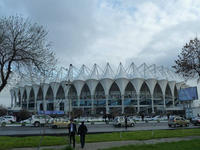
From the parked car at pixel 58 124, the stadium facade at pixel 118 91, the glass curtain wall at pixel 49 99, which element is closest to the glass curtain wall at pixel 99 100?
the stadium facade at pixel 118 91

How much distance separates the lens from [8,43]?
1466 centimetres

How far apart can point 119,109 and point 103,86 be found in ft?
38.6

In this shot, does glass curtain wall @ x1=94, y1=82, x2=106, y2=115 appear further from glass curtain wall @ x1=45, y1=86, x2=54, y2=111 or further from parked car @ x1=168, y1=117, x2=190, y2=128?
parked car @ x1=168, y1=117, x2=190, y2=128

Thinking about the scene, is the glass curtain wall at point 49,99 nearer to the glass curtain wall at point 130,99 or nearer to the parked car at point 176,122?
the glass curtain wall at point 130,99

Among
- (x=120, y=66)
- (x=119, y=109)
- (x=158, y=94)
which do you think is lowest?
(x=119, y=109)

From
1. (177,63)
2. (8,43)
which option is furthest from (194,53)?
(8,43)

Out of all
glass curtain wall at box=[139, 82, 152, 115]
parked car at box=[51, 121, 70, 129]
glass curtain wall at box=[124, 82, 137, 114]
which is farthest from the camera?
glass curtain wall at box=[139, 82, 152, 115]

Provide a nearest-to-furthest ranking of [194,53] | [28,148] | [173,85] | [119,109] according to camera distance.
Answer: [28,148]
[194,53]
[119,109]
[173,85]

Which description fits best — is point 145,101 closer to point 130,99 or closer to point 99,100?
point 130,99

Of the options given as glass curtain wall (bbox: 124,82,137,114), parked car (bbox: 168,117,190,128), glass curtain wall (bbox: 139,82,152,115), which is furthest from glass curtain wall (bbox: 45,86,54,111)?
parked car (bbox: 168,117,190,128)

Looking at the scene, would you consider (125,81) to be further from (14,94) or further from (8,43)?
(8,43)

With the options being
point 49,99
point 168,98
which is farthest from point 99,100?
point 168,98

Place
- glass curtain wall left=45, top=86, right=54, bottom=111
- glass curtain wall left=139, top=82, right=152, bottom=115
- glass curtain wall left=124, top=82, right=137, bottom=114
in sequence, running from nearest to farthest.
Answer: glass curtain wall left=124, top=82, right=137, bottom=114, glass curtain wall left=139, top=82, right=152, bottom=115, glass curtain wall left=45, top=86, right=54, bottom=111

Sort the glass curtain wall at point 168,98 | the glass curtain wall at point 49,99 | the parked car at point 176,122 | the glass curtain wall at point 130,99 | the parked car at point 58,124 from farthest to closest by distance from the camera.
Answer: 1. the glass curtain wall at point 168,98
2. the glass curtain wall at point 49,99
3. the glass curtain wall at point 130,99
4. the parked car at point 176,122
5. the parked car at point 58,124
